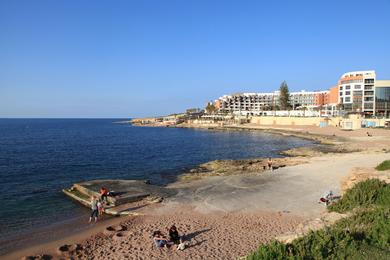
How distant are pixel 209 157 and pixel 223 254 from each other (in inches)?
1538

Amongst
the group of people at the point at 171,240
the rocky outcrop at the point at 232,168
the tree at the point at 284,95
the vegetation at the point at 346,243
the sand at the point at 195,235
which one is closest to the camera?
the vegetation at the point at 346,243

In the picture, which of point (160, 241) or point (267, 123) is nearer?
point (160, 241)

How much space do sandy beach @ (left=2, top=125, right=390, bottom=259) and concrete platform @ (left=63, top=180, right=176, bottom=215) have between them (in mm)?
1077

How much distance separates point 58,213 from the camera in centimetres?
2366

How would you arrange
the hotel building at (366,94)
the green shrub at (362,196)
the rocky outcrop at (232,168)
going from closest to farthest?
the green shrub at (362,196), the rocky outcrop at (232,168), the hotel building at (366,94)

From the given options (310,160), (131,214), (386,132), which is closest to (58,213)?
(131,214)

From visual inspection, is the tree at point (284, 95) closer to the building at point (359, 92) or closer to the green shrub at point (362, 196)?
the building at point (359, 92)

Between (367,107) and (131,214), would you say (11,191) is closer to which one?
(131,214)

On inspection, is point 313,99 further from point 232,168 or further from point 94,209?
point 94,209

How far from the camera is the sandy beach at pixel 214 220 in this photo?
16078 mm

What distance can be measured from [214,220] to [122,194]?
889 centimetres

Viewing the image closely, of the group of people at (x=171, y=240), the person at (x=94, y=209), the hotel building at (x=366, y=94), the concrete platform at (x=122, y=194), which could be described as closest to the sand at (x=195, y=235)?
the group of people at (x=171, y=240)

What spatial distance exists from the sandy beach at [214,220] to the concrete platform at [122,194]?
3.53 feet

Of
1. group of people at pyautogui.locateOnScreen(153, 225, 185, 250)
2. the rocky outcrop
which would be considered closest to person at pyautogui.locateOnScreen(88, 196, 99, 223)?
group of people at pyautogui.locateOnScreen(153, 225, 185, 250)
